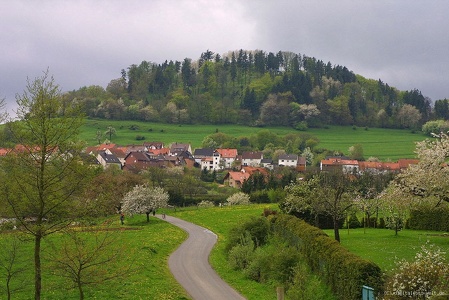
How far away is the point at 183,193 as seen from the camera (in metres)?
86.1

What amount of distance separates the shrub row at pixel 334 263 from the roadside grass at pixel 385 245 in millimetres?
2714

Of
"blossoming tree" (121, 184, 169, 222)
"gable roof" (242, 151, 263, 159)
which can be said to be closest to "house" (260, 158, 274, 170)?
"gable roof" (242, 151, 263, 159)

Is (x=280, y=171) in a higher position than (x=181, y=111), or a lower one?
lower

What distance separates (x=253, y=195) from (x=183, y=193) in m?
12.7

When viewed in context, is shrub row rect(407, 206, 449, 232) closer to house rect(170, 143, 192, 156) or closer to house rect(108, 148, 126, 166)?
house rect(108, 148, 126, 166)

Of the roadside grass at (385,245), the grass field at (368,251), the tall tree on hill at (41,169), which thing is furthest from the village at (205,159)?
the tall tree on hill at (41,169)

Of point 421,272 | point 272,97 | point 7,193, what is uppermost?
point 272,97

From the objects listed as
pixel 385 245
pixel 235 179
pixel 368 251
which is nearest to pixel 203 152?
pixel 235 179

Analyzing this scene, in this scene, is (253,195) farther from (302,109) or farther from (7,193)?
(302,109)

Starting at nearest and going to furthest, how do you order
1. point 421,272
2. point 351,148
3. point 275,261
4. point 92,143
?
1. point 421,272
2. point 275,261
3. point 351,148
4. point 92,143

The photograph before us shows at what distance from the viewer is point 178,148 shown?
148 metres

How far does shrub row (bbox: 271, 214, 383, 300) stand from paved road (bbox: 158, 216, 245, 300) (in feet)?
17.0

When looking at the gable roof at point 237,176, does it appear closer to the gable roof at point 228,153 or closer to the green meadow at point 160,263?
the gable roof at point 228,153

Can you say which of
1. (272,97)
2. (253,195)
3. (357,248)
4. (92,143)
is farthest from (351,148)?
(357,248)
